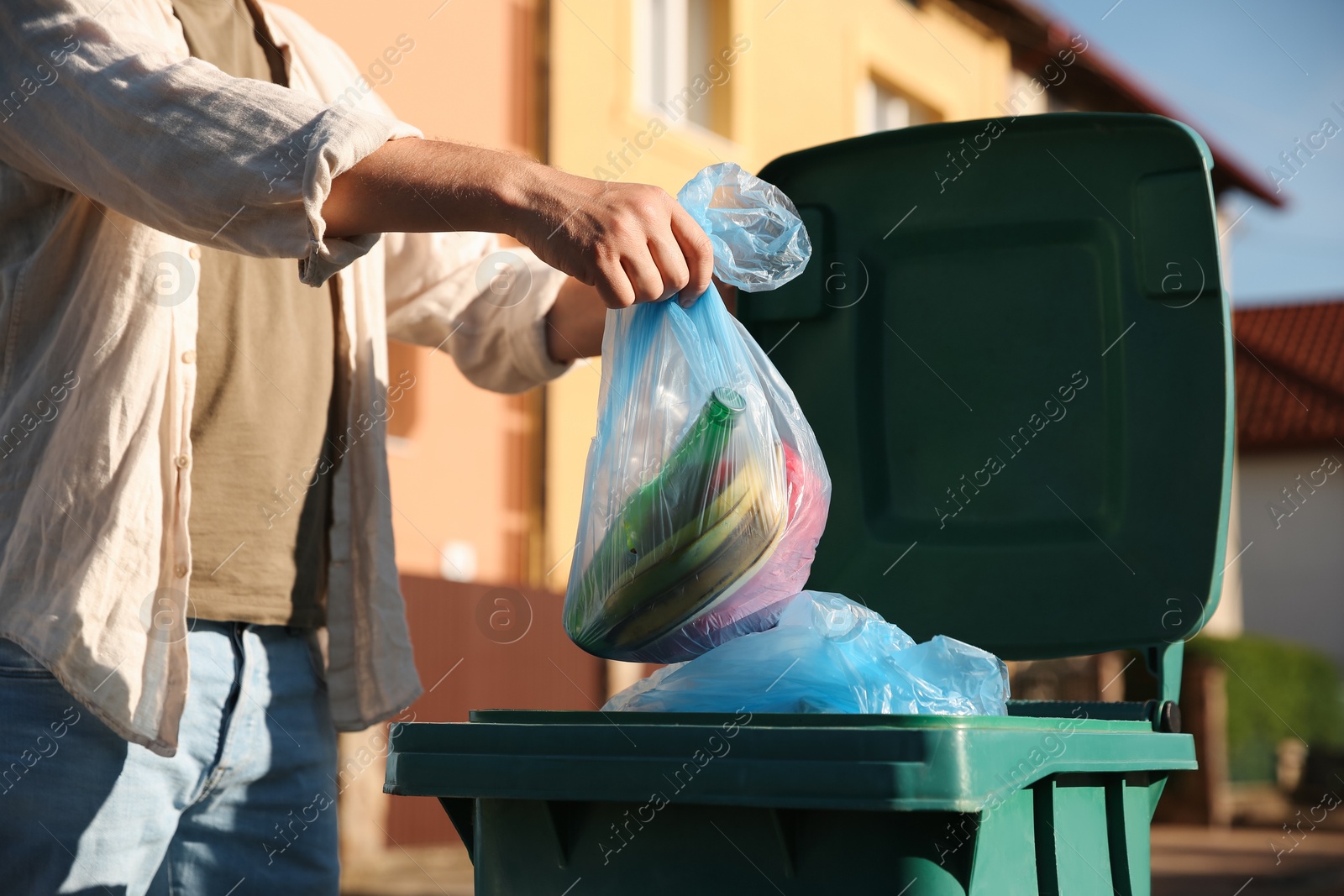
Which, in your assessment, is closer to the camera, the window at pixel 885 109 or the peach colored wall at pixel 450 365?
the peach colored wall at pixel 450 365

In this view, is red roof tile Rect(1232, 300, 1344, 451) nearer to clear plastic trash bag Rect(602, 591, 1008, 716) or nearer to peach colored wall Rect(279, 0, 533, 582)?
peach colored wall Rect(279, 0, 533, 582)

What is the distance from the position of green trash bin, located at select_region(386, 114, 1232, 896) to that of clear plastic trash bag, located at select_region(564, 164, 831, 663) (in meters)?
0.20

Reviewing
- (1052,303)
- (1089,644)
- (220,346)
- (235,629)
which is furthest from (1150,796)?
(220,346)

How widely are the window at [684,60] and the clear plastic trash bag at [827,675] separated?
7.29 meters

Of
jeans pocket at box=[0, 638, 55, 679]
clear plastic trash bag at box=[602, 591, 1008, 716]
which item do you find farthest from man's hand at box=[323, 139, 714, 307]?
jeans pocket at box=[0, 638, 55, 679]

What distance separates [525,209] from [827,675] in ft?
2.00

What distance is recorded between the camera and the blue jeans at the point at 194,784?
1.64 metres

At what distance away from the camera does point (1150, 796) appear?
180cm

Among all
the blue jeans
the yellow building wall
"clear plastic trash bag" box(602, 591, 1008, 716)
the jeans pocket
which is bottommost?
the blue jeans

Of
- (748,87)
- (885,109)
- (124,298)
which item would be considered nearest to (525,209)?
(124,298)

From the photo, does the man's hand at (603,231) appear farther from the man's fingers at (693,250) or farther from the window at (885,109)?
the window at (885,109)

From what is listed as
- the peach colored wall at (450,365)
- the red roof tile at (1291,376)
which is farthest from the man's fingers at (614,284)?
the red roof tile at (1291,376)

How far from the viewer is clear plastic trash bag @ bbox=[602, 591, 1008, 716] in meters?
1.43

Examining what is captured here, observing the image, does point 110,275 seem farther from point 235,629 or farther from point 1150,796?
point 1150,796
